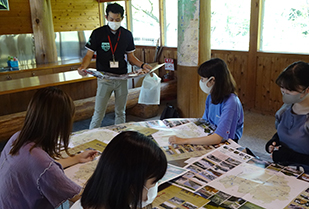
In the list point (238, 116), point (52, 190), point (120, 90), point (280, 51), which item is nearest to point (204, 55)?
point (120, 90)

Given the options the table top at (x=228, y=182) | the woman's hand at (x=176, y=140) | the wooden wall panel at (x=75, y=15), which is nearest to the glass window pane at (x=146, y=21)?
the wooden wall panel at (x=75, y=15)

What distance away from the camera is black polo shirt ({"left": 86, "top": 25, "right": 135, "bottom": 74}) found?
3104mm

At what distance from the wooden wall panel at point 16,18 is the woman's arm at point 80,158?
506 cm

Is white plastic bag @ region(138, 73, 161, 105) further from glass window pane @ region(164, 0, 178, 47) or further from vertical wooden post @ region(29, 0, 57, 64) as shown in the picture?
vertical wooden post @ region(29, 0, 57, 64)

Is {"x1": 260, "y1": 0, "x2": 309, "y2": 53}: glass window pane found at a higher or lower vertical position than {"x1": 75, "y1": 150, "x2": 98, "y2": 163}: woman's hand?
higher

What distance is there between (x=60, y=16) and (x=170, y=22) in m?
2.48

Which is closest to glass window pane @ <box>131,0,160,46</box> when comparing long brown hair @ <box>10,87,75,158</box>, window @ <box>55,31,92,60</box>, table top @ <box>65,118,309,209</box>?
window @ <box>55,31,92,60</box>

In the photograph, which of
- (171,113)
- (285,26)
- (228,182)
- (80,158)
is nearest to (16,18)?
(171,113)

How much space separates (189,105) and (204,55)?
2.16 feet

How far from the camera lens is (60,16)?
6.55 m

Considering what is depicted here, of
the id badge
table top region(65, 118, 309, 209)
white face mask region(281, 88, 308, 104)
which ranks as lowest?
table top region(65, 118, 309, 209)

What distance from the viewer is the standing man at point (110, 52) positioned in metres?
3.08

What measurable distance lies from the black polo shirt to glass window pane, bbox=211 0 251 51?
226 cm

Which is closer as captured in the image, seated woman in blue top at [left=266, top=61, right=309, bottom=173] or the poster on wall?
seated woman in blue top at [left=266, top=61, right=309, bottom=173]
